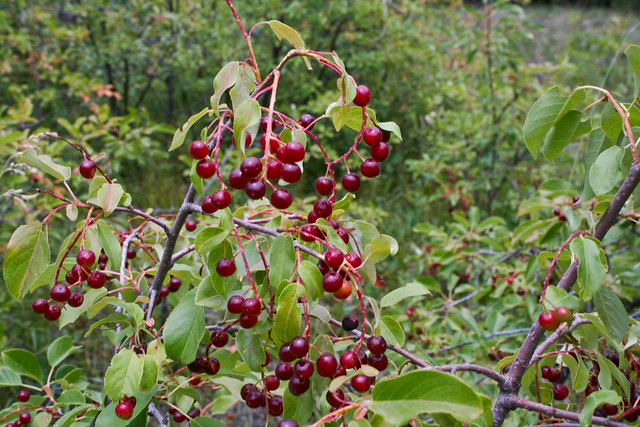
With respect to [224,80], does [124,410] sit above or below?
below

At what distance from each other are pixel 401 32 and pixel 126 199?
3262mm

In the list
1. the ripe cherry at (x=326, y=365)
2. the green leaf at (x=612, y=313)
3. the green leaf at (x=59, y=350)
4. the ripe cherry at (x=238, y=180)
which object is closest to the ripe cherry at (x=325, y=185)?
the ripe cherry at (x=238, y=180)

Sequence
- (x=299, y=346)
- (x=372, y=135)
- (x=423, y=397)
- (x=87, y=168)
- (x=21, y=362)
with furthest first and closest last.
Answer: (x=21, y=362)
(x=87, y=168)
(x=372, y=135)
(x=299, y=346)
(x=423, y=397)

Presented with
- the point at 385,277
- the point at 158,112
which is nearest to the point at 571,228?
the point at 385,277

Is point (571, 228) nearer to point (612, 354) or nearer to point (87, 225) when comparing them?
point (612, 354)

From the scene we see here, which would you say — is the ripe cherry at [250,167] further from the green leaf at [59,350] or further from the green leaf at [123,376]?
the green leaf at [59,350]

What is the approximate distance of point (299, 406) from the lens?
0.68m

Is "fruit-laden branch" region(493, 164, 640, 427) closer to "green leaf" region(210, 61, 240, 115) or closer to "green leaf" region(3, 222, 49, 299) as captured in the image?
"green leaf" region(210, 61, 240, 115)

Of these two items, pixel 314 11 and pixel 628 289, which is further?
pixel 314 11

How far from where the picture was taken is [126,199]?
0.84 metres

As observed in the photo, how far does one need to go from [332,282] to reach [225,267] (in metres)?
0.14

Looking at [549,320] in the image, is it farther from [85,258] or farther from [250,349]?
[85,258]

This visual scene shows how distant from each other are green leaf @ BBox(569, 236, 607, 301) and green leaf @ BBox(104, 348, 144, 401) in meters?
0.61

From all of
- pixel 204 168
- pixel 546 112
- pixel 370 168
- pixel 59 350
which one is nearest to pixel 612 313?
pixel 546 112
